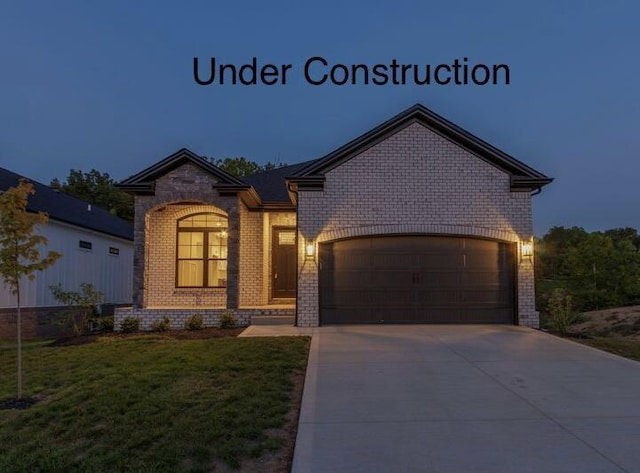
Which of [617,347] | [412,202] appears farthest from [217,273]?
[617,347]

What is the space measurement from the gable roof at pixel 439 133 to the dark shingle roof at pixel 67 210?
8.50 meters

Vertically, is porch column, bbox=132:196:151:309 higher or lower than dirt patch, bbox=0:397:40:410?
higher

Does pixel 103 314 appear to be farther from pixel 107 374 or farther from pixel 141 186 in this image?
pixel 107 374

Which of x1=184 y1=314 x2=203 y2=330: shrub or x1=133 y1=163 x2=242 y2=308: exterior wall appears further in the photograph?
x1=133 y1=163 x2=242 y2=308: exterior wall

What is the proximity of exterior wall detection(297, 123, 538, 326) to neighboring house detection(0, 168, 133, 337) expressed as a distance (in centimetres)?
748

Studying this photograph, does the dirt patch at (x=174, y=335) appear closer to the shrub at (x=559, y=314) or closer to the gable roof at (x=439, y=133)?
the gable roof at (x=439, y=133)

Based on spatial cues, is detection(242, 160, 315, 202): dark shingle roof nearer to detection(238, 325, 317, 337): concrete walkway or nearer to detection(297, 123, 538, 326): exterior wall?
detection(297, 123, 538, 326): exterior wall

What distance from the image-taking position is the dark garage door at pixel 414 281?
42.9ft

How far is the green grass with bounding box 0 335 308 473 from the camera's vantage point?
4395mm

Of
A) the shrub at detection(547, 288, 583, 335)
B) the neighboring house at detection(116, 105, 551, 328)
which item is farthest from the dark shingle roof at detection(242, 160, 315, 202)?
the shrub at detection(547, 288, 583, 335)

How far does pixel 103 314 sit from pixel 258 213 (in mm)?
8780

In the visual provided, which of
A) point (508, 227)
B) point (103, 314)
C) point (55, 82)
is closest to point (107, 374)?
point (508, 227)

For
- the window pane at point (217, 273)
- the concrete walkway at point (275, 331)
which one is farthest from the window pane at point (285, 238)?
the concrete walkway at point (275, 331)

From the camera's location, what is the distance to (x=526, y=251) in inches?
508
